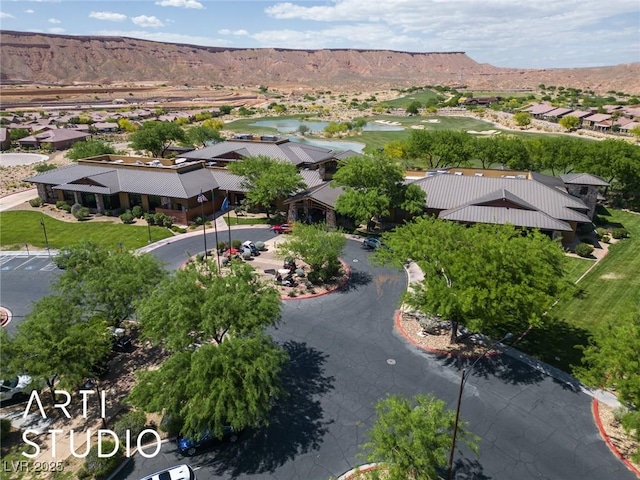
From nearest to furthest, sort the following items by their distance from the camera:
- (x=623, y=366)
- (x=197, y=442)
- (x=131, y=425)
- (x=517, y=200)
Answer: (x=623, y=366)
(x=197, y=442)
(x=131, y=425)
(x=517, y=200)

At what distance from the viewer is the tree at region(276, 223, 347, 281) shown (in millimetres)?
39625

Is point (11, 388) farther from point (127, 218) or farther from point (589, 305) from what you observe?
point (589, 305)

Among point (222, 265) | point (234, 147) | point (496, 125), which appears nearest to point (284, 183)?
point (222, 265)

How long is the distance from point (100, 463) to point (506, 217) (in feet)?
144

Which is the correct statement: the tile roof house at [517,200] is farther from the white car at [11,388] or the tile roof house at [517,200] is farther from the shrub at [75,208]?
the shrub at [75,208]

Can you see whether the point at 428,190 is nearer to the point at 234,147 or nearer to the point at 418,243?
the point at 418,243

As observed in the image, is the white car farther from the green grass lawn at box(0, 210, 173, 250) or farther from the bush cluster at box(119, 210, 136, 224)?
the bush cluster at box(119, 210, 136, 224)

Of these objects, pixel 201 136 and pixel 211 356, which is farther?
pixel 201 136

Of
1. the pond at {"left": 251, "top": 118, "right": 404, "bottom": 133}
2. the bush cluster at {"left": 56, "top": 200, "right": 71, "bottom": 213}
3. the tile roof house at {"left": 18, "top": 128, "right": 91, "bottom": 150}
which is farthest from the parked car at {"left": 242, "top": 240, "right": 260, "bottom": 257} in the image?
the pond at {"left": 251, "top": 118, "right": 404, "bottom": 133}

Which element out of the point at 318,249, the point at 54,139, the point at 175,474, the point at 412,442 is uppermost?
the point at 54,139

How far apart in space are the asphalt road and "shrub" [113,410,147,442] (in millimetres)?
1526

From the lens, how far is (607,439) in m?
22.9

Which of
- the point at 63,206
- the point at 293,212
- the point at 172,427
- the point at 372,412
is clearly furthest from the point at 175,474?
the point at 63,206

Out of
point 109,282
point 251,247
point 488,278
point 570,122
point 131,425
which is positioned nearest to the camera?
point 131,425
